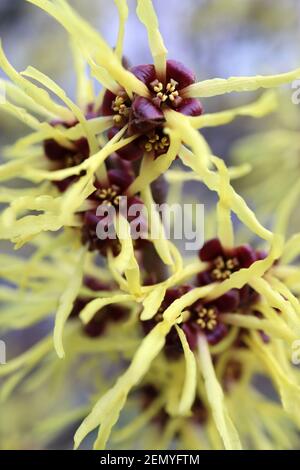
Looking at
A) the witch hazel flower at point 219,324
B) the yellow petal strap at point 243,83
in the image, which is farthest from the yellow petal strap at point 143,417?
the yellow petal strap at point 243,83

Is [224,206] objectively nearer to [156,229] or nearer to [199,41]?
[156,229]

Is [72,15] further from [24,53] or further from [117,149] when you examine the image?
[24,53]

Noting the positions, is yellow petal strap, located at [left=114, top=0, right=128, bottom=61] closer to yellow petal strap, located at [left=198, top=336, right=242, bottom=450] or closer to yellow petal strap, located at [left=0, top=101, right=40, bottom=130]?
yellow petal strap, located at [left=0, top=101, right=40, bottom=130]

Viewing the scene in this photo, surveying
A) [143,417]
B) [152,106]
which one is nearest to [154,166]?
[152,106]

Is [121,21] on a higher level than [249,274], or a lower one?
higher

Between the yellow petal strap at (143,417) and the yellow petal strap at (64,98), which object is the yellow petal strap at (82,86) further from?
the yellow petal strap at (143,417)
